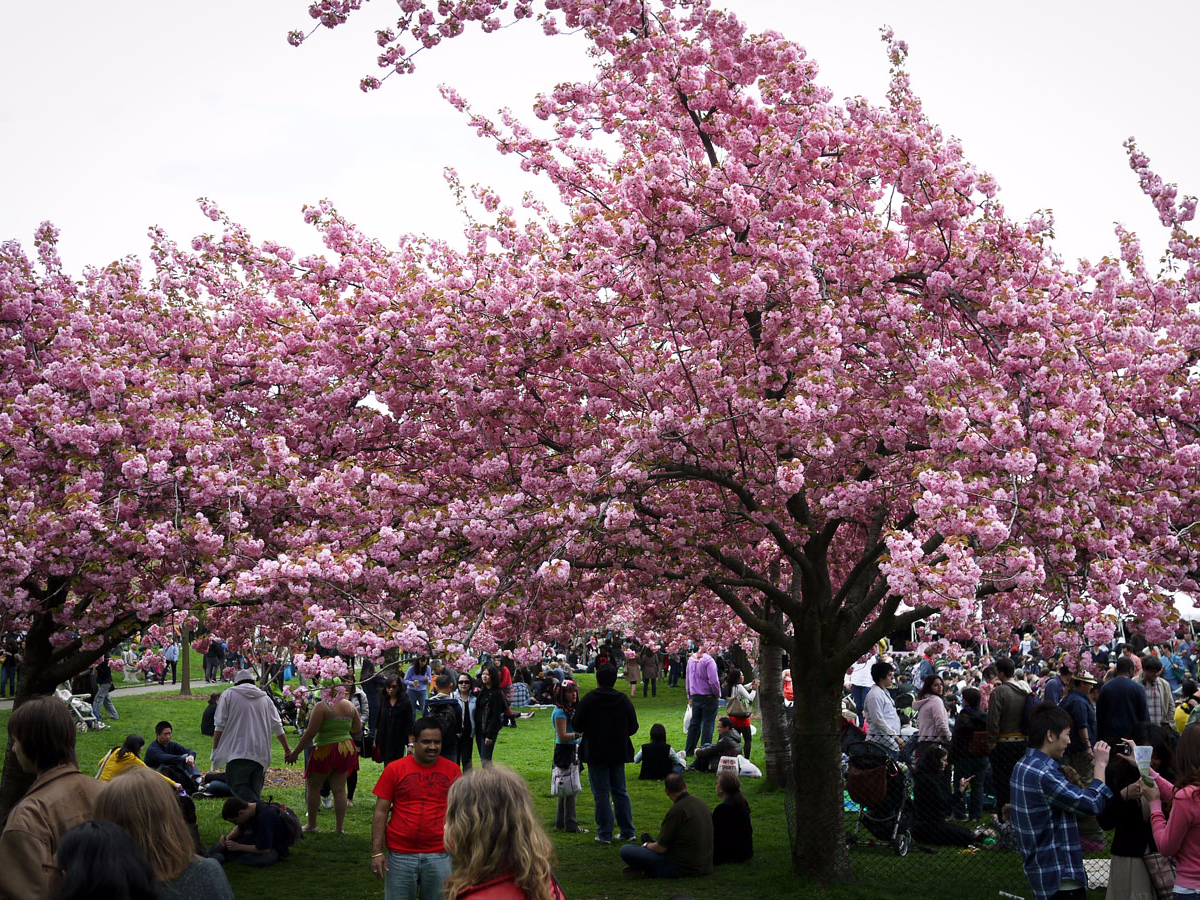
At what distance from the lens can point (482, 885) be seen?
3.16 metres

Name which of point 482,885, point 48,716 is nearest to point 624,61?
point 48,716

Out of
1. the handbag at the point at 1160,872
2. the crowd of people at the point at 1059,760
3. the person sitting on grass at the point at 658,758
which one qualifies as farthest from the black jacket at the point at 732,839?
the handbag at the point at 1160,872

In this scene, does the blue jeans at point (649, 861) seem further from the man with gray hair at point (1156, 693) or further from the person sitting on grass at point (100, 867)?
the person sitting on grass at point (100, 867)

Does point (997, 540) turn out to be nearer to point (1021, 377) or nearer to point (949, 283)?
Result: point (1021, 377)

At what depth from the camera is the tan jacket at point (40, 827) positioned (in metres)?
3.82

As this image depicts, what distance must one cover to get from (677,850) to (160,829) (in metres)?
7.27

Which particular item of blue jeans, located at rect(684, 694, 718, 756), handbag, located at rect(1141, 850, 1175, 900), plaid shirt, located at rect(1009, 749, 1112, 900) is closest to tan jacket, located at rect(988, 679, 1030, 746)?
plaid shirt, located at rect(1009, 749, 1112, 900)

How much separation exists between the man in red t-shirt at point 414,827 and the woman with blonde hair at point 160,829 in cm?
326

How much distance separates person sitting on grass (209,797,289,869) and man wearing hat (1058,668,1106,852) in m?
7.61

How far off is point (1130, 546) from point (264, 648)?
9.52 meters

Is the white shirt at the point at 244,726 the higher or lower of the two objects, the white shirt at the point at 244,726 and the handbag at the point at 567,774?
the higher

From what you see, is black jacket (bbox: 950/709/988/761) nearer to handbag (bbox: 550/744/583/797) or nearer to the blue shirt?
the blue shirt

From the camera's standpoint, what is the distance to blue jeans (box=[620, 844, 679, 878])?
32.2 feet

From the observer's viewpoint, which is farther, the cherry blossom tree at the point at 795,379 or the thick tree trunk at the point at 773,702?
the thick tree trunk at the point at 773,702
